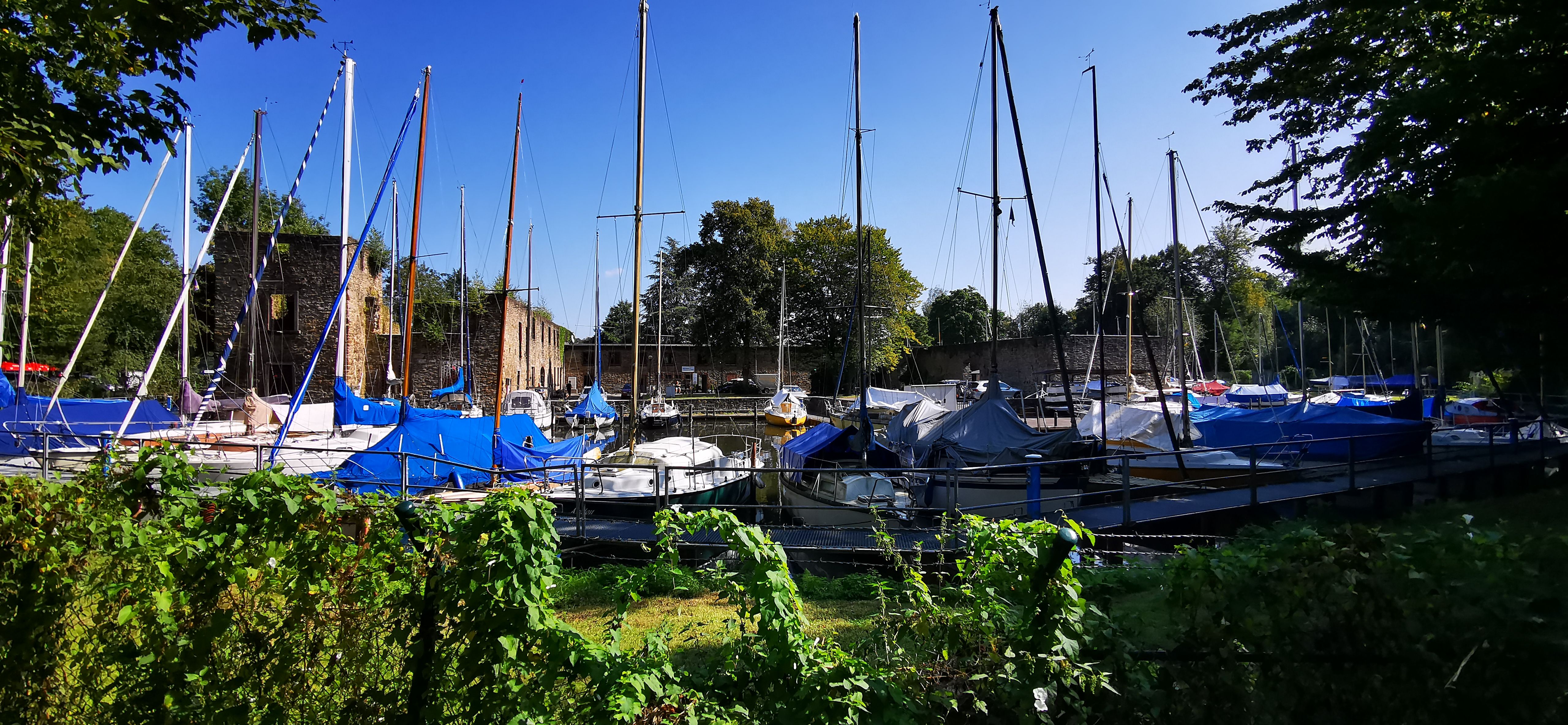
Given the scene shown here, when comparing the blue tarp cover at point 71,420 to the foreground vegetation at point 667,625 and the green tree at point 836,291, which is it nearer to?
the foreground vegetation at point 667,625

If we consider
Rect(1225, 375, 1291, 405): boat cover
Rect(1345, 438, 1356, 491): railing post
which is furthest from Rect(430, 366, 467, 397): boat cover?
Rect(1225, 375, 1291, 405): boat cover

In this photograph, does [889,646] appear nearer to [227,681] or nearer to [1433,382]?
[227,681]

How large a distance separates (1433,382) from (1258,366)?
1771 inches

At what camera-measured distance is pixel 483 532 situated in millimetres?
2457

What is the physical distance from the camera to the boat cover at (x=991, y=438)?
39.0 ft

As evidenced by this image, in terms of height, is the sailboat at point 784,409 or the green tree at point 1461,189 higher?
the green tree at point 1461,189

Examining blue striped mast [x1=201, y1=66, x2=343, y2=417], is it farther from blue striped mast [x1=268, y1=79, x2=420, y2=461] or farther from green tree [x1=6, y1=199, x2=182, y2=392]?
green tree [x1=6, y1=199, x2=182, y2=392]

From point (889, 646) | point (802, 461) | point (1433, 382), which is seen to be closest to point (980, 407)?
point (802, 461)

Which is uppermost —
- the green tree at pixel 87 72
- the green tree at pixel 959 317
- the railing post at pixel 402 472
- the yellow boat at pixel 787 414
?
the green tree at pixel 959 317

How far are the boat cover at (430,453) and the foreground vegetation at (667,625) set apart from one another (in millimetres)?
7071

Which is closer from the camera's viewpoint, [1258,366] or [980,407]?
[980,407]

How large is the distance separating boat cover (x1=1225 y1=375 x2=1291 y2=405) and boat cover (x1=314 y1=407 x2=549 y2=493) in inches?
1226

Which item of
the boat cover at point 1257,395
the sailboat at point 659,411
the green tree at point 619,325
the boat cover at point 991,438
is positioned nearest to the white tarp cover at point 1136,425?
the boat cover at point 991,438

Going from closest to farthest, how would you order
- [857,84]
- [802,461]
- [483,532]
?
1. [483,532]
2. [802,461]
3. [857,84]
